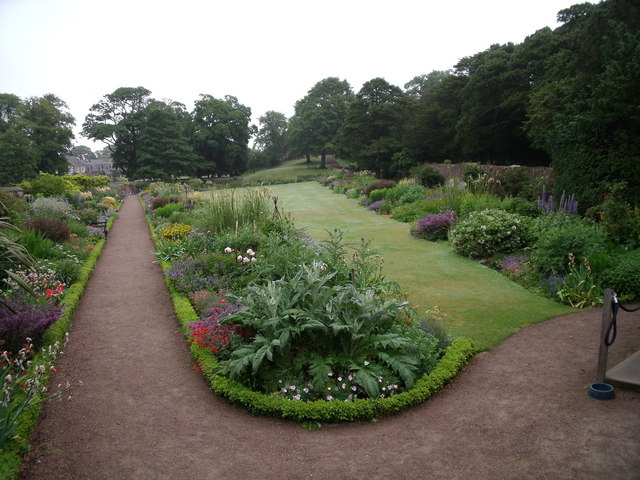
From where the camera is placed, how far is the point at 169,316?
6.84m

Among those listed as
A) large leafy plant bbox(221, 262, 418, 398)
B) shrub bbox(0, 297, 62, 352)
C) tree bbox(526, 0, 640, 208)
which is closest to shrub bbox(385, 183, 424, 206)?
tree bbox(526, 0, 640, 208)

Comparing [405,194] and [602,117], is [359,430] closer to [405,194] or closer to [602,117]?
[602,117]

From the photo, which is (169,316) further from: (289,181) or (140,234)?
(289,181)

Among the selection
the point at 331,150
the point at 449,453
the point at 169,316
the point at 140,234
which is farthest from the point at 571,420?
the point at 331,150

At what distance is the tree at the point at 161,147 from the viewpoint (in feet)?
141

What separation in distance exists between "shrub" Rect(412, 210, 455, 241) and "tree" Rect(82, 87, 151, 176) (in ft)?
126

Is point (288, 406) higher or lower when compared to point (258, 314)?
lower

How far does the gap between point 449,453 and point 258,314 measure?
244cm

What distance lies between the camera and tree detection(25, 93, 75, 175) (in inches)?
→ 1650

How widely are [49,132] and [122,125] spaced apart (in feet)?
22.8

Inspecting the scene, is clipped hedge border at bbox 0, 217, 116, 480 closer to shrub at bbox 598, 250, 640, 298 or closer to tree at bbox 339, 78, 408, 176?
shrub at bbox 598, 250, 640, 298

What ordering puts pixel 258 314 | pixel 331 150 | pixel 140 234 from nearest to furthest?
1. pixel 258 314
2. pixel 140 234
3. pixel 331 150

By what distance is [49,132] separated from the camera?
42.7 m

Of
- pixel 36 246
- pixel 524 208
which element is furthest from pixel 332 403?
pixel 524 208
